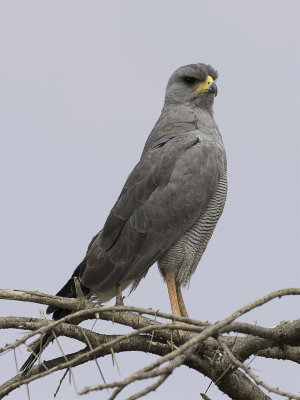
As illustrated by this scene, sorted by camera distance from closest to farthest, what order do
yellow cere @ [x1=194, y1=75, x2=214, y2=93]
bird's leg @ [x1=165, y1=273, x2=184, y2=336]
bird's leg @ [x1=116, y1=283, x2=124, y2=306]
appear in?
bird's leg @ [x1=116, y1=283, x2=124, y2=306] → bird's leg @ [x1=165, y1=273, x2=184, y2=336] → yellow cere @ [x1=194, y1=75, x2=214, y2=93]

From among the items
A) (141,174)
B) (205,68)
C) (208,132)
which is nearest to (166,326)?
(141,174)

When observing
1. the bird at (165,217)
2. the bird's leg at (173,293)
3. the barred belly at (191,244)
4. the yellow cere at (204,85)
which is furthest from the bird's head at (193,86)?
the bird's leg at (173,293)

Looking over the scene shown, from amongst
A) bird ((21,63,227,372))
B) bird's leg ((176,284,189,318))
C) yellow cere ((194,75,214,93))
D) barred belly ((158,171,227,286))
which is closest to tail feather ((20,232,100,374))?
bird ((21,63,227,372))

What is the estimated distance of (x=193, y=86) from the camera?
845 cm

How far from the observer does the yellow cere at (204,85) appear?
8.35 meters

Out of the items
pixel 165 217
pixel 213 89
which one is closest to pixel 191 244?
pixel 165 217

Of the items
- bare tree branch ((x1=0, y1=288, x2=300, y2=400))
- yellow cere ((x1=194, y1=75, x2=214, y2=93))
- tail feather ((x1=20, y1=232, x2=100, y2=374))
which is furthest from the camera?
yellow cere ((x1=194, y1=75, x2=214, y2=93))

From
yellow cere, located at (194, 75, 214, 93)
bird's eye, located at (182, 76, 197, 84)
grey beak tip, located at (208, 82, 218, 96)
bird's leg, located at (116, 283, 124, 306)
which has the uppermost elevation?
bird's eye, located at (182, 76, 197, 84)

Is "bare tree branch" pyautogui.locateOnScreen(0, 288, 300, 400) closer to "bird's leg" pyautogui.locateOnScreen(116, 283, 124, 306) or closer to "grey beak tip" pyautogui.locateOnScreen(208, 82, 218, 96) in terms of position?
"bird's leg" pyautogui.locateOnScreen(116, 283, 124, 306)

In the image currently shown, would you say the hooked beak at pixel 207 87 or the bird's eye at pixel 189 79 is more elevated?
the bird's eye at pixel 189 79

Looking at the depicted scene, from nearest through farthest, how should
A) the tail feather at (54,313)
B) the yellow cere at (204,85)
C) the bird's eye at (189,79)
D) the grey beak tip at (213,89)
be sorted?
the tail feather at (54,313)
the grey beak tip at (213,89)
the yellow cere at (204,85)
the bird's eye at (189,79)

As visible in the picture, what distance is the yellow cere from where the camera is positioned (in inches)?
329

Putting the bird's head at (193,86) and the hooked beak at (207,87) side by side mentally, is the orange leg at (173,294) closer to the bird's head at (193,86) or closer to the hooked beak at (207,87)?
the bird's head at (193,86)

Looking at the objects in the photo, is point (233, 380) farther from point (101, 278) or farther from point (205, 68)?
point (205, 68)
